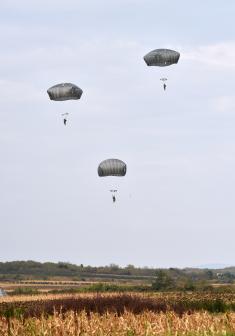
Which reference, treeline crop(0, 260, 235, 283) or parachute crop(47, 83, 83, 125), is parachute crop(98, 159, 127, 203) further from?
treeline crop(0, 260, 235, 283)

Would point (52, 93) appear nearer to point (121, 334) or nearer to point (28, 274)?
point (121, 334)

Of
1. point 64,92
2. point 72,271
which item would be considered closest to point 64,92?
point 64,92

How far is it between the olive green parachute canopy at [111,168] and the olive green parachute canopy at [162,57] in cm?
723

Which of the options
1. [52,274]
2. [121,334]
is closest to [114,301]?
[121,334]

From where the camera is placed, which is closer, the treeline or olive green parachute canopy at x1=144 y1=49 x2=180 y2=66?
olive green parachute canopy at x1=144 y1=49 x2=180 y2=66

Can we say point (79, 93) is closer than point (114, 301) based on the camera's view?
No

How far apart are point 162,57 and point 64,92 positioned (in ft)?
23.4

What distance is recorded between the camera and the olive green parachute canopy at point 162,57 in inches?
2263

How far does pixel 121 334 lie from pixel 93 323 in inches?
47.3

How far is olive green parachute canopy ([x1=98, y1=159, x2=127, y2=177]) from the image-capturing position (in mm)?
56719

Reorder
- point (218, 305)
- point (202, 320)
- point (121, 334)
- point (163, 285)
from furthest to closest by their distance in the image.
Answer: point (163, 285) → point (218, 305) → point (202, 320) → point (121, 334)

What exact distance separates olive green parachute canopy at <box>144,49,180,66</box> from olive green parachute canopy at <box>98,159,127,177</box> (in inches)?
285

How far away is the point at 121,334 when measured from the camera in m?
20.4

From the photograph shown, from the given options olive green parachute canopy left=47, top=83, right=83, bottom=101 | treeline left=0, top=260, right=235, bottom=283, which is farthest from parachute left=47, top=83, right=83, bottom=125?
treeline left=0, top=260, right=235, bottom=283
